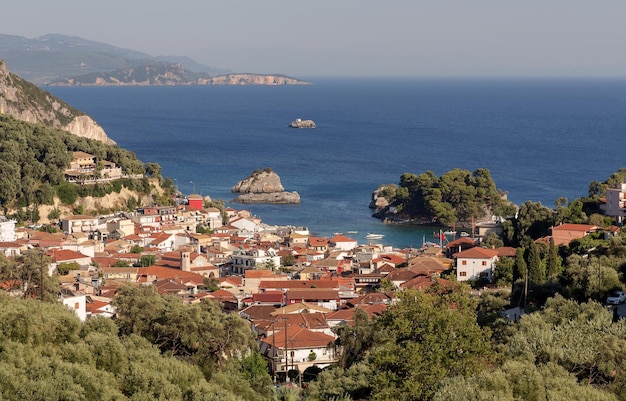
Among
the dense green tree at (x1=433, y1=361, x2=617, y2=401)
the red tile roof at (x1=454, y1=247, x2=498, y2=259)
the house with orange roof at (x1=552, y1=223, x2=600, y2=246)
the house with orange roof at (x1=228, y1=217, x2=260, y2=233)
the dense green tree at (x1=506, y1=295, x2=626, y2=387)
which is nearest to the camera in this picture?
the dense green tree at (x1=433, y1=361, x2=617, y2=401)

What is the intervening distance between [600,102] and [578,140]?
70486 millimetres

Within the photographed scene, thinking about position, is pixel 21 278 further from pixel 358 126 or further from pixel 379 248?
pixel 358 126

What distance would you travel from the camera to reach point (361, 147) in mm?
85625

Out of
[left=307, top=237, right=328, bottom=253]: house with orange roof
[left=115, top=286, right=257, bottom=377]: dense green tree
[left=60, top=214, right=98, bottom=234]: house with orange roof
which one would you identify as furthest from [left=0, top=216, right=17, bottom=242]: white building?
[left=115, top=286, right=257, bottom=377]: dense green tree

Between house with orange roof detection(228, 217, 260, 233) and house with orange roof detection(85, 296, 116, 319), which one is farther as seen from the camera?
house with orange roof detection(228, 217, 260, 233)

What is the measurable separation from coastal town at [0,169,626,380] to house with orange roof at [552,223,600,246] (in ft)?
0.13

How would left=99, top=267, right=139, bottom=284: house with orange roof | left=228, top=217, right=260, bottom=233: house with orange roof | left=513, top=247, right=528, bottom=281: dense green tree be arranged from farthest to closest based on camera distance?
left=228, top=217, right=260, bottom=233: house with orange roof → left=99, top=267, right=139, bottom=284: house with orange roof → left=513, top=247, right=528, bottom=281: dense green tree

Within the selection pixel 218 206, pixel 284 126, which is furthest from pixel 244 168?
pixel 284 126

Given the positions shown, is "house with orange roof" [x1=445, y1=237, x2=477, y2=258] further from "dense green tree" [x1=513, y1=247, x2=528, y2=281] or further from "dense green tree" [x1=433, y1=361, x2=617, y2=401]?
"dense green tree" [x1=433, y1=361, x2=617, y2=401]

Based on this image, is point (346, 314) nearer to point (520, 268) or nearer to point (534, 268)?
point (520, 268)

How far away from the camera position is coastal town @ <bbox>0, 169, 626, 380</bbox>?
23.5 meters

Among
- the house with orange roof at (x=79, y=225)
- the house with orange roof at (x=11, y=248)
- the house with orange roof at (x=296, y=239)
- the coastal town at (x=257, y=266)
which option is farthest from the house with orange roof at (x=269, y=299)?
the house with orange roof at (x=79, y=225)

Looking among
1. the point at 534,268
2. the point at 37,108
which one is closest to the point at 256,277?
the point at 534,268

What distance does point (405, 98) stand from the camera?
177875mm
